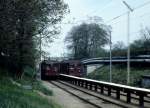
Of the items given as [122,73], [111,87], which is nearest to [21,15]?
[111,87]

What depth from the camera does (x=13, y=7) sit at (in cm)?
1393

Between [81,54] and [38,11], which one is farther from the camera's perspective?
[81,54]

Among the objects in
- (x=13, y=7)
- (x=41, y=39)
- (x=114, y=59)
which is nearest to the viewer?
(x=13, y=7)

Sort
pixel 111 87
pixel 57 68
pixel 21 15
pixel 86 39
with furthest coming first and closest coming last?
1. pixel 86 39
2. pixel 57 68
3. pixel 111 87
4. pixel 21 15

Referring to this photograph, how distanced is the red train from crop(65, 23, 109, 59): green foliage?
3368 cm

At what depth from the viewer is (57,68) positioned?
5800cm

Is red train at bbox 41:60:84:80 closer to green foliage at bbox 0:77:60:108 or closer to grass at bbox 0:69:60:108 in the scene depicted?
grass at bbox 0:69:60:108

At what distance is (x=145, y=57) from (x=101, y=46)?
46.8 meters

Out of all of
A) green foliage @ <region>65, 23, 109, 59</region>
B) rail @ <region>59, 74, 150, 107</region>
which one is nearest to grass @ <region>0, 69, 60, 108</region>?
rail @ <region>59, 74, 150, 107</region>

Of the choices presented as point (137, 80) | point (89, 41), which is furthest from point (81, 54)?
point (137, 80)

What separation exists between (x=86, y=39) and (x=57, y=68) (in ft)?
118

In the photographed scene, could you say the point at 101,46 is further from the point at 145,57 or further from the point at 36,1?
the point at 36,1

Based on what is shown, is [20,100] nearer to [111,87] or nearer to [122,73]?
[111,87]

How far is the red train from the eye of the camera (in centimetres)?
5734
